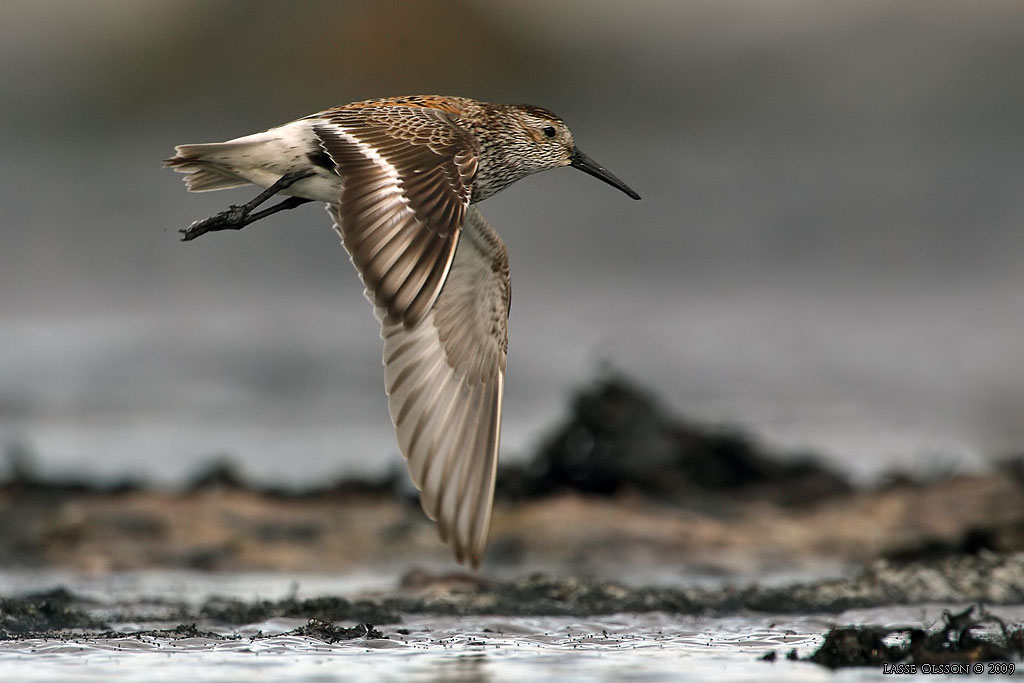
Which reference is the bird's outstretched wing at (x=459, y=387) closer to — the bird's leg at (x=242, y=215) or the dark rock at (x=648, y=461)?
the bird's leg at (x=242, y=215)

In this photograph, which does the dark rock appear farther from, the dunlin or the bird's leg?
the bird's leg

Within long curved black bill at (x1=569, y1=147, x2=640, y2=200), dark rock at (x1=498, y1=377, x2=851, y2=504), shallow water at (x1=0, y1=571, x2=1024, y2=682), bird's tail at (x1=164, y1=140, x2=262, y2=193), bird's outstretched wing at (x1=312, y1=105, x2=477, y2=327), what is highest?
long curved black bill at (x1=569, y1=147, x2=640, y2=200)

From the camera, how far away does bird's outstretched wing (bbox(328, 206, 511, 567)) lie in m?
6.57

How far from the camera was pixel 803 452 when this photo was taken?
1022 cm

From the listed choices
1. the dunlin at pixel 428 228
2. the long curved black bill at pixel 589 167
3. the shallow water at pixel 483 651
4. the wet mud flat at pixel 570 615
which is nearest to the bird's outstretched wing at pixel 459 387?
the dunlin at pixel 428 228

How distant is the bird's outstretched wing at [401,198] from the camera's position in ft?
18.4

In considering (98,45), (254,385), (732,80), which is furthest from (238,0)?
(254,385)

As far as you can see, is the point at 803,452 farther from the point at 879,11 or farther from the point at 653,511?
the point at 879,11

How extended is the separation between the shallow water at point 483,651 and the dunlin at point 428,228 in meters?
0.48

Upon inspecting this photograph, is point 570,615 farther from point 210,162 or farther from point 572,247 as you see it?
point 572,247

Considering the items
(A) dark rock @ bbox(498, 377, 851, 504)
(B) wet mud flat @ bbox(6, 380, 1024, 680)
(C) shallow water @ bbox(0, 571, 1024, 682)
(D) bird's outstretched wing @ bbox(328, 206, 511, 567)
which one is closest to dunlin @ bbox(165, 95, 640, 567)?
(D) bird's outstretched wing @ bbox(328, 206, 511, 567)

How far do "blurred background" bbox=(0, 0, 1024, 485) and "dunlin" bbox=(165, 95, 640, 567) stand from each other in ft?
7.48

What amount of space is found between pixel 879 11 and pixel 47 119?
1547cm

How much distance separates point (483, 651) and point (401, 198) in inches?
74.1
